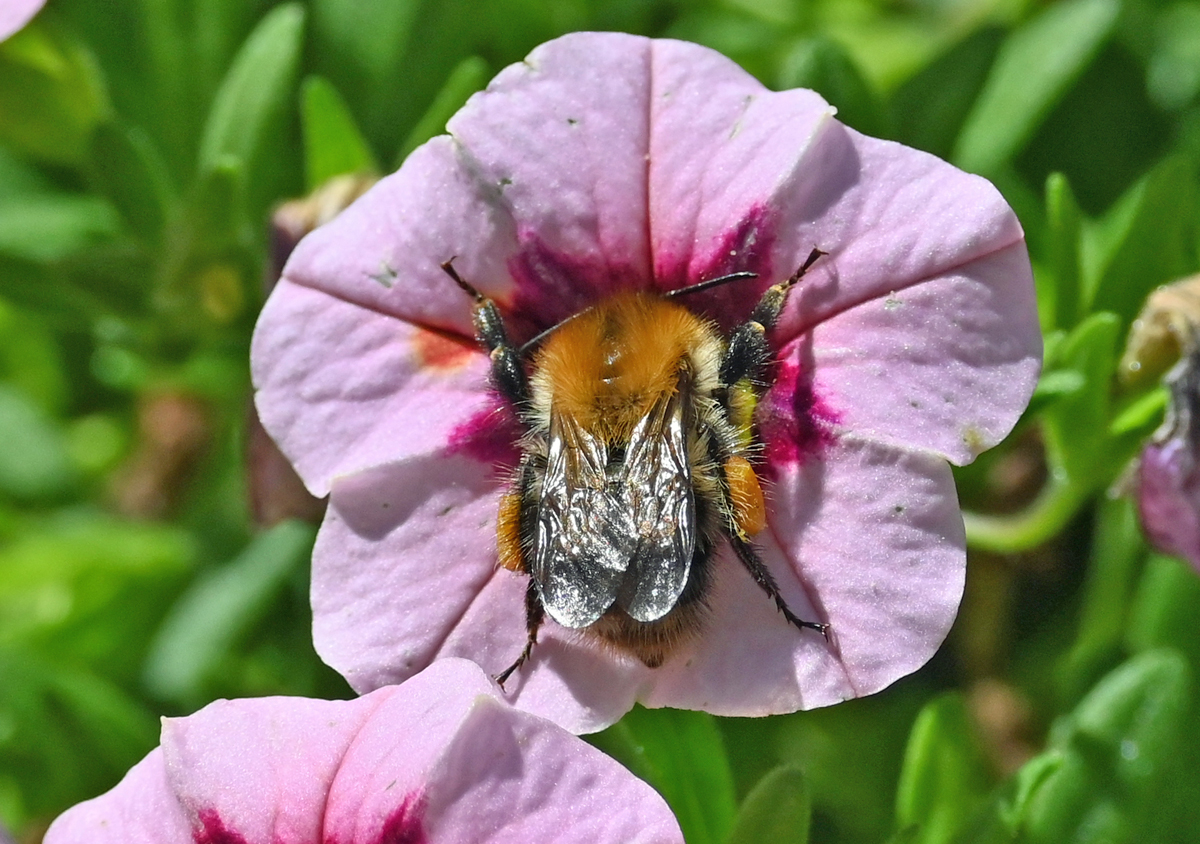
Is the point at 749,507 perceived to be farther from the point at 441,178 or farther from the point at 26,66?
the point at 26,66

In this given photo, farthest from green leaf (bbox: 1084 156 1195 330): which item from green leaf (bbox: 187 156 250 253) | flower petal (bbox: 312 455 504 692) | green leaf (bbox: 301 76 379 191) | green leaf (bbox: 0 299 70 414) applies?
green leaf (bbox: 0 299 70 414)

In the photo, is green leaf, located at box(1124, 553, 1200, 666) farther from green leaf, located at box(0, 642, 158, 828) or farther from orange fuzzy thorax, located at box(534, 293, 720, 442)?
A: green leaf, located at box(0, 642, 158, 828)

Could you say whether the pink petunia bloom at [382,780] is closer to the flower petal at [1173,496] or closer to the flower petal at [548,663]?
the flower petal at [548,663]

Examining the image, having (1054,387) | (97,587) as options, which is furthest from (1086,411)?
(97,587)

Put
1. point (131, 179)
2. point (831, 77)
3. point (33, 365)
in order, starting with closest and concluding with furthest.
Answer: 1. point (831, 77)
2. point (131, 179)
3. point (33, 365)

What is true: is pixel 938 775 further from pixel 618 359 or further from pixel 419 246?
pixel 419 246

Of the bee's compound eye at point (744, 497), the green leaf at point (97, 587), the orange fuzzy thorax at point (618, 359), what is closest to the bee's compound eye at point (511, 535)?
the orange fuzzy thorax at point (618, 359)
